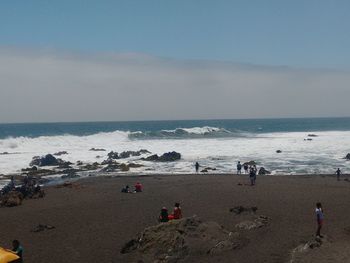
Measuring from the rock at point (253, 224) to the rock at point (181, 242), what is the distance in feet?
5.53

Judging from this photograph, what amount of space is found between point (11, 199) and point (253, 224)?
1368 cm

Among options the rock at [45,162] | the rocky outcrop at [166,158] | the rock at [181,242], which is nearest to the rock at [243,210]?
the rock at [181,242]

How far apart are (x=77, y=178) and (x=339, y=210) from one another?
Answer: 21978 mm

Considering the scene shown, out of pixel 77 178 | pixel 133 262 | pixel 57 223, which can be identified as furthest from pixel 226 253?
pixel 77 178

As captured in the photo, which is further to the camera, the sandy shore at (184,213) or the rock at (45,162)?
the rock at (45,162)

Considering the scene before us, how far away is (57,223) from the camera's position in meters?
20.1

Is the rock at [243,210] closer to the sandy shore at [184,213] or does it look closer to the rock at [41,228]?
the sandy shore at [184,213]

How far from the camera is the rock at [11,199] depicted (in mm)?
24327

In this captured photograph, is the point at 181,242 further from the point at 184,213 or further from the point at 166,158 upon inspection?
the point at 166,158

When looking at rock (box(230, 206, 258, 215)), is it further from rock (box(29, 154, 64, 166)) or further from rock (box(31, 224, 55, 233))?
rock (box(29, 154, 64, 166))

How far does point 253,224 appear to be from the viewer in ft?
58.6

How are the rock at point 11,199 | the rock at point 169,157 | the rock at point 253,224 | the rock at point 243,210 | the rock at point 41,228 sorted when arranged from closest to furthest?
the rock at point 253,224 → the rock at point 41,228 → the rock at point 243,210 → the rock at point 11,199 → the rock at point 169,157

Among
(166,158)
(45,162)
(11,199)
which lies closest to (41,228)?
(11,199)

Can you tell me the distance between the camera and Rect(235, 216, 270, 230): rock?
17.6 meters
